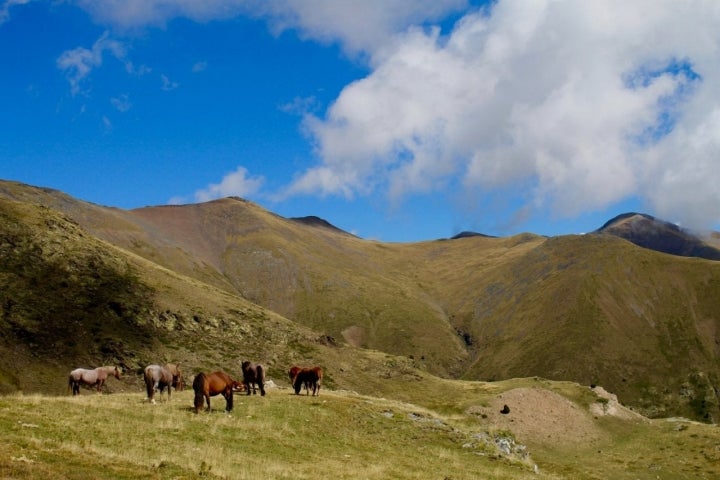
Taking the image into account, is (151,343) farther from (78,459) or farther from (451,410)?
(78,459)

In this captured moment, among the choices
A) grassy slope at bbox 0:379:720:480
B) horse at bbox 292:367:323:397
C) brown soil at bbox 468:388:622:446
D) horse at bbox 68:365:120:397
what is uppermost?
horse at bbox 292:367:323:397

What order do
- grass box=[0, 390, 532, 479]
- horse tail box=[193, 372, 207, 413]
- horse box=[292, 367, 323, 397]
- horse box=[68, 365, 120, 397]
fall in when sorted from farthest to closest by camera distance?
horse box=[292, 367, 323, 397], horse box=[68, 365, 120, 397], horse tail box=[193, 372, 207, 413], grass box=[0, 390, 532, 479]

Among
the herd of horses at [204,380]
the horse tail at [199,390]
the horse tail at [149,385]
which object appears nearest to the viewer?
the horse tail at [199,390]

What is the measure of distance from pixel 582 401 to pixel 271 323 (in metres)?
79.9

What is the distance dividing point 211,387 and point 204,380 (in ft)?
2.70

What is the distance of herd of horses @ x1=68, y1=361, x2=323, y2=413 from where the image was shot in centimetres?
3753

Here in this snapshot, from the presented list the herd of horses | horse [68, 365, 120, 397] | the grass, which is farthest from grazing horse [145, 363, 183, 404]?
horse [68, 365, 120, 397]

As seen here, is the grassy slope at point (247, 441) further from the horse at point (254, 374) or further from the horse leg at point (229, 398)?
the horse at point (254, 374)

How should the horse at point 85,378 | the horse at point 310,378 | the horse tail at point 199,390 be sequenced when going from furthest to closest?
the horse at point 310,378 → the horse at point 85,378 → the horse tail at point 199,390

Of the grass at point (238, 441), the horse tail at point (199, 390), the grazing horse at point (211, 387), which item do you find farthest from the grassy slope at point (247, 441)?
the grazing horse at point (211, 387)

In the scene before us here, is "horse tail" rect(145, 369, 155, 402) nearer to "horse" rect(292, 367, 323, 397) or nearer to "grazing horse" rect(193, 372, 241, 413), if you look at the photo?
"grazing horse" rect(193, 372, 241, 413)

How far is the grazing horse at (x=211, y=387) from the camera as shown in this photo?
36656 millimetres

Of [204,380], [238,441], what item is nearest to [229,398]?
[204,380]

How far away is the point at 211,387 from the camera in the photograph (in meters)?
37.5
